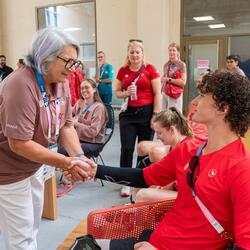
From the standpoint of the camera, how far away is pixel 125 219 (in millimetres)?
1447

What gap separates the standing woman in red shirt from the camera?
3.00m

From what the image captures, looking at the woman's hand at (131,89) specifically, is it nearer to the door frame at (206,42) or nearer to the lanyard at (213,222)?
the lanyard at (213,222)

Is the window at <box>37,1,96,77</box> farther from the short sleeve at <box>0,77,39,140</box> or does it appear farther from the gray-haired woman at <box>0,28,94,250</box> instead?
the short sleeve at <box>0,77,39,140</box>

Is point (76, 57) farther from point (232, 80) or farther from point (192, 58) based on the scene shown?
point (192, 58)

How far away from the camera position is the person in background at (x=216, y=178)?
103cm

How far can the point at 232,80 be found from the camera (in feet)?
3.53

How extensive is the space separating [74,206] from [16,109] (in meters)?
1.70

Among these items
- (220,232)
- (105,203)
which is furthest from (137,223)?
(105,203)

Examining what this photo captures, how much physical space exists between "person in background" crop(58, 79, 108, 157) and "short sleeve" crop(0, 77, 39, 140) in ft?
5.71

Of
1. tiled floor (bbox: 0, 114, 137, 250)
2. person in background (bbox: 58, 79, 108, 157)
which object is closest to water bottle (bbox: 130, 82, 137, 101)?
person in background (bbox: 58, 79, 108, 157)

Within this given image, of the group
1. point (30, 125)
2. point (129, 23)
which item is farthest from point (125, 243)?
point (129, 23)

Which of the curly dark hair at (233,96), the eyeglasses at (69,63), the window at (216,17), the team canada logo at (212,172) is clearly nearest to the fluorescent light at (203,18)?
the window at (216,17)

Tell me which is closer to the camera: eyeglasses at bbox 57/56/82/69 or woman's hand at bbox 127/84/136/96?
eyeglasses at bbox 57/56/82/69

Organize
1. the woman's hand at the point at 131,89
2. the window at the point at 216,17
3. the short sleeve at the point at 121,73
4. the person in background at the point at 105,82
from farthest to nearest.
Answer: the window at the point at 216,17 → the person in background at the point at 105,82 → the short sleeve at the point at 121,73 → the woman's hand at the point at 131,89
